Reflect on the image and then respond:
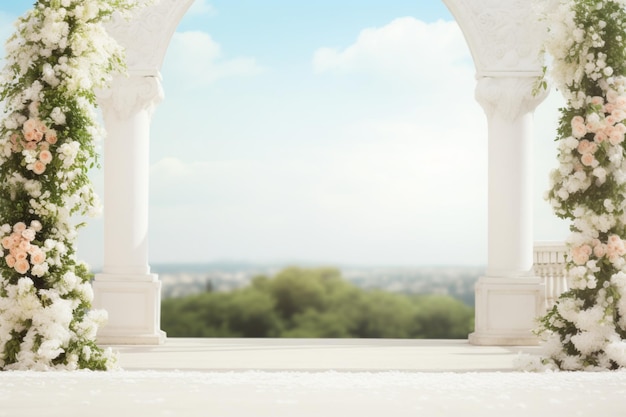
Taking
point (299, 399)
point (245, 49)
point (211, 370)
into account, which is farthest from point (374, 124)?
point (299, 399)

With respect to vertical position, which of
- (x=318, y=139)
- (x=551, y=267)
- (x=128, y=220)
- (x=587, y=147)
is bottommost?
(x=551, y=267)

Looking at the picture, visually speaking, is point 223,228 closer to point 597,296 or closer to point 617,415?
point 597,296

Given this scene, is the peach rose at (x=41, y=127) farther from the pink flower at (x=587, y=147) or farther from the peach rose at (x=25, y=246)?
the pink flower at (x=587, y=147)

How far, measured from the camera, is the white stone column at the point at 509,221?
35.6 ft

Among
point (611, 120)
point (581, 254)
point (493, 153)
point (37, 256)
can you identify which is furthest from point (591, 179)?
point (37, 256)

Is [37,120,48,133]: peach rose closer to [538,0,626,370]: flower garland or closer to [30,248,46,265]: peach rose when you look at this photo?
[30,248,46,265]: peach rose

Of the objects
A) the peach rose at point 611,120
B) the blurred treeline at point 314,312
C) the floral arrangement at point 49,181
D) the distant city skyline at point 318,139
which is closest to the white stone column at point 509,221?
the peach rose at point 611,120

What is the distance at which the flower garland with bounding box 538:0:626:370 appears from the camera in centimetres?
745

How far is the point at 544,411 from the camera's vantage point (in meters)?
4.39

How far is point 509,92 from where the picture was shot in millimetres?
10828

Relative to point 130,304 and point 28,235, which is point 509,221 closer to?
point 130,304

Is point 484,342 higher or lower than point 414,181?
lower

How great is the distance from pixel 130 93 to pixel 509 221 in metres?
4.67

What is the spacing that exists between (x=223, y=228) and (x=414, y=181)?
5.82 meters
